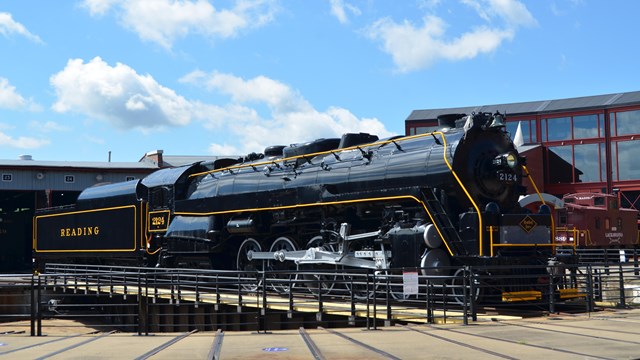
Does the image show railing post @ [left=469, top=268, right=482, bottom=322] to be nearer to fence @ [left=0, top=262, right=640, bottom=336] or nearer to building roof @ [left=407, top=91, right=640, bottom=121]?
fence @ [left=0, top=262, right=640, bottom=336]

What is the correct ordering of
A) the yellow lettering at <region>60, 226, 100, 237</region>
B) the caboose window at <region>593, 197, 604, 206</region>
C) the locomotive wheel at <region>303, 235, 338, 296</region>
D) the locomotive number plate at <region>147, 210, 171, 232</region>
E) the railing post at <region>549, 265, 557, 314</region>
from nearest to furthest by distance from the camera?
the railing post at <region>549, 265, 557, 314</region>, the locomotive wheel at <region>303, 235, 338, 296</region>, the locomotive number plate at <region>147, 210, 171, 232</region>, the yellow lettering at <region>60, 226, 100, 237</region>, the caboose window at <region>593, 197, 604, 206</region>

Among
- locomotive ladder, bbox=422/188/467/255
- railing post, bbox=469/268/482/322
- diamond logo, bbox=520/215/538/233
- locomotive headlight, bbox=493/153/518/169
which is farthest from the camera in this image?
locomotive headlight, bbox=493/153/518/169

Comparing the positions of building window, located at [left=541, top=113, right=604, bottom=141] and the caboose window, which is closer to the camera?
the caboose window

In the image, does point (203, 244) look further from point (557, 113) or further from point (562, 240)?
point (557, 113)

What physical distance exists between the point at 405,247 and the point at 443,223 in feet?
3.14

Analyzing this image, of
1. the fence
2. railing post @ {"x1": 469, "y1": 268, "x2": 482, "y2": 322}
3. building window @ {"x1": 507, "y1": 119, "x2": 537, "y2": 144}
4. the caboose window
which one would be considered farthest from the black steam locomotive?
building window @ {"x1": 507, "y1": 119, "x2": 537, "y2": 144}

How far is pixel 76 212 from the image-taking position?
28.7 metres

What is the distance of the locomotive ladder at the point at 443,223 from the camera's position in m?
14.5

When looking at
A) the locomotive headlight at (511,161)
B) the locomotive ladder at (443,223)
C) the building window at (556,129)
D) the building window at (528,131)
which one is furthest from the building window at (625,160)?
the locomotive ladder at (443,223)

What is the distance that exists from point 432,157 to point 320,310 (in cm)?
412

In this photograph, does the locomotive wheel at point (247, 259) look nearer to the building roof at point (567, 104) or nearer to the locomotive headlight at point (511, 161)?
the locomotive headlight at point (511, 161)

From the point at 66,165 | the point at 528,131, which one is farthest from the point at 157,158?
the point at 528,131

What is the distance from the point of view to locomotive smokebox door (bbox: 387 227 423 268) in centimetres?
1472

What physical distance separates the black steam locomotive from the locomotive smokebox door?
22 millimetres
